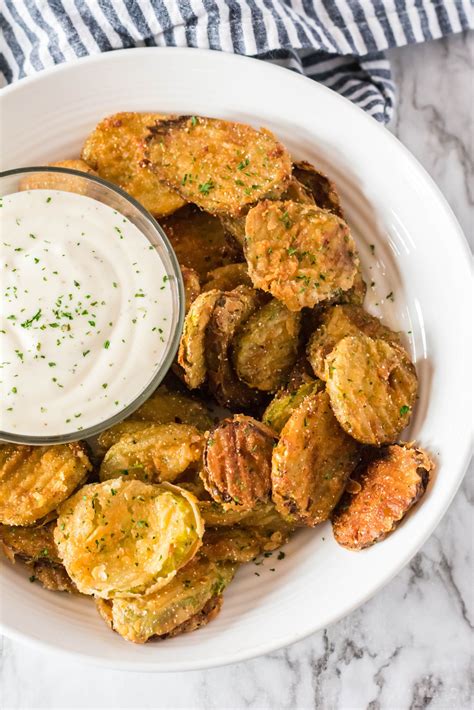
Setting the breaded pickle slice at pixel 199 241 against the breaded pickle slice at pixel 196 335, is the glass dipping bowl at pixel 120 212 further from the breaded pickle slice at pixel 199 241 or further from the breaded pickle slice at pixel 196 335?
the breaded pickle slice at pixel 199 241

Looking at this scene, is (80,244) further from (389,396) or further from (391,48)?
(391,48)

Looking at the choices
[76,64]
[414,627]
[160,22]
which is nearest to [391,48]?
[160,22]

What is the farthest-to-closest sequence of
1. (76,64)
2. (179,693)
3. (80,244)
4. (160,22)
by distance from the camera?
(179,693) → (160,22) → (76,64) → (80,244)

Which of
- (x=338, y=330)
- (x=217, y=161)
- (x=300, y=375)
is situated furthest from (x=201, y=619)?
(x=217, y=161)

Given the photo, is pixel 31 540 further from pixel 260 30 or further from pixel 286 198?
pixel 260 30

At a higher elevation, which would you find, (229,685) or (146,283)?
(146,283)

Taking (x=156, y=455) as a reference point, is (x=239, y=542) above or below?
below

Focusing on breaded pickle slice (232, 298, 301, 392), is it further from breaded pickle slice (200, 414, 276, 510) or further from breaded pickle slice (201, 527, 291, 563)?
breaded pickle slice (201, 527, 291, 563)
